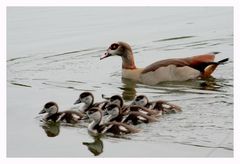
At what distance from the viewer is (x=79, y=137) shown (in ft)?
30.0

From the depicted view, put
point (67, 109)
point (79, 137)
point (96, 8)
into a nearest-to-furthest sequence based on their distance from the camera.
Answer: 1. point (79, 137)
2. point (67, 109)
3. point (96, 8)

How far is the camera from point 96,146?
8.92 m

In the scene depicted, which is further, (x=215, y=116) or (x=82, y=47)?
(x=82, y=47)

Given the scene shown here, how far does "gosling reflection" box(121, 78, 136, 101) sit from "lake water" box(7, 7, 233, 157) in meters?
0.02

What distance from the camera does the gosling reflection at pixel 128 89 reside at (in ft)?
37.1

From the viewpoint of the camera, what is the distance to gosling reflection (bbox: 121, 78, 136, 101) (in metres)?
11.3

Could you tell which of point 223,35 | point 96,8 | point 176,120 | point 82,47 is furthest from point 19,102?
point 96,8

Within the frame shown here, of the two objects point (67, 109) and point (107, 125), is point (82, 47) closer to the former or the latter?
point (67, 109)

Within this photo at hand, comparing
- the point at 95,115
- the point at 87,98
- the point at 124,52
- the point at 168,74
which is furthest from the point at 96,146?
the point at 124,52

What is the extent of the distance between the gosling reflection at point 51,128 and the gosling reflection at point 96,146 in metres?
0.60

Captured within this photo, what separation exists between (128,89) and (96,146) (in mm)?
2939

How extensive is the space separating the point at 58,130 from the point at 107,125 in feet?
2.29

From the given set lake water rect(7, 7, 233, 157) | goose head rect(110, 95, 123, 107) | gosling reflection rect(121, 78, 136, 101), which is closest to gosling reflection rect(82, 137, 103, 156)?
lake water rect(7, 7, 233, 157)

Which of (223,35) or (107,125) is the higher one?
(223,35)
